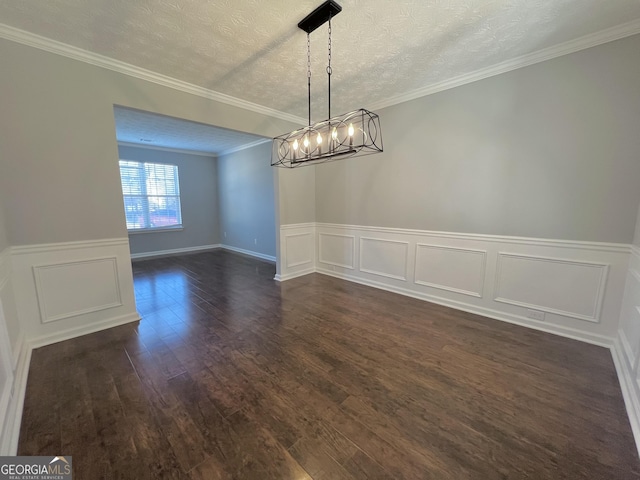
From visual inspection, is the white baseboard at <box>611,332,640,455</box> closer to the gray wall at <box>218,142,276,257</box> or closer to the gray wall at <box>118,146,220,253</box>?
the gray wall at <box>218,142,276,257</box>

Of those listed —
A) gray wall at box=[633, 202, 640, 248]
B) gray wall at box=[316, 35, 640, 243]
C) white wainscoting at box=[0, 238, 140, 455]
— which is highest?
gray wall at box=[316, 35, 640, 243]

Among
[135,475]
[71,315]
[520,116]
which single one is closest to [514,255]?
[520,116]

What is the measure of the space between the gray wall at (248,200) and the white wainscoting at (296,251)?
3.89ft

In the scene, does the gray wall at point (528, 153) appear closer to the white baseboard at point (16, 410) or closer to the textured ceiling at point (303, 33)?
the textured ceiling at point (303, 33)

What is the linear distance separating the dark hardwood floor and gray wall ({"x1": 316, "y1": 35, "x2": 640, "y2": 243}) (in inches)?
46.5

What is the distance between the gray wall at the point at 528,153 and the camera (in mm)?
2178

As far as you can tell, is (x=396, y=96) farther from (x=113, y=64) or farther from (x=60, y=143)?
(x=60, y=143)

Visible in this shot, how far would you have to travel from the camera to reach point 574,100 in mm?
2320

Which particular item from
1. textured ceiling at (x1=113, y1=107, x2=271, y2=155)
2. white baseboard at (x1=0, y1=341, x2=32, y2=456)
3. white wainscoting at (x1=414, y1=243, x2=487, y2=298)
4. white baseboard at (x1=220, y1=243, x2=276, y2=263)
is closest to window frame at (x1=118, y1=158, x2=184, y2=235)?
textured ceiling at (x1=113, y1=107, x2=271, y2=155)

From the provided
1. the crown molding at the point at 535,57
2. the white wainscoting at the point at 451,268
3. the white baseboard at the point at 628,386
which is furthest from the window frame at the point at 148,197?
the white baseboard at the point at 628,386

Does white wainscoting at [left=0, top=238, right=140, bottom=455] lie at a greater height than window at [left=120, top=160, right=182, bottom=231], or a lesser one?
lesser

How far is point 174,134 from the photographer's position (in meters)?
5.04

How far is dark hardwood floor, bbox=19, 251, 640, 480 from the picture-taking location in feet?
4.42

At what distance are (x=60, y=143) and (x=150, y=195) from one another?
164 inches
